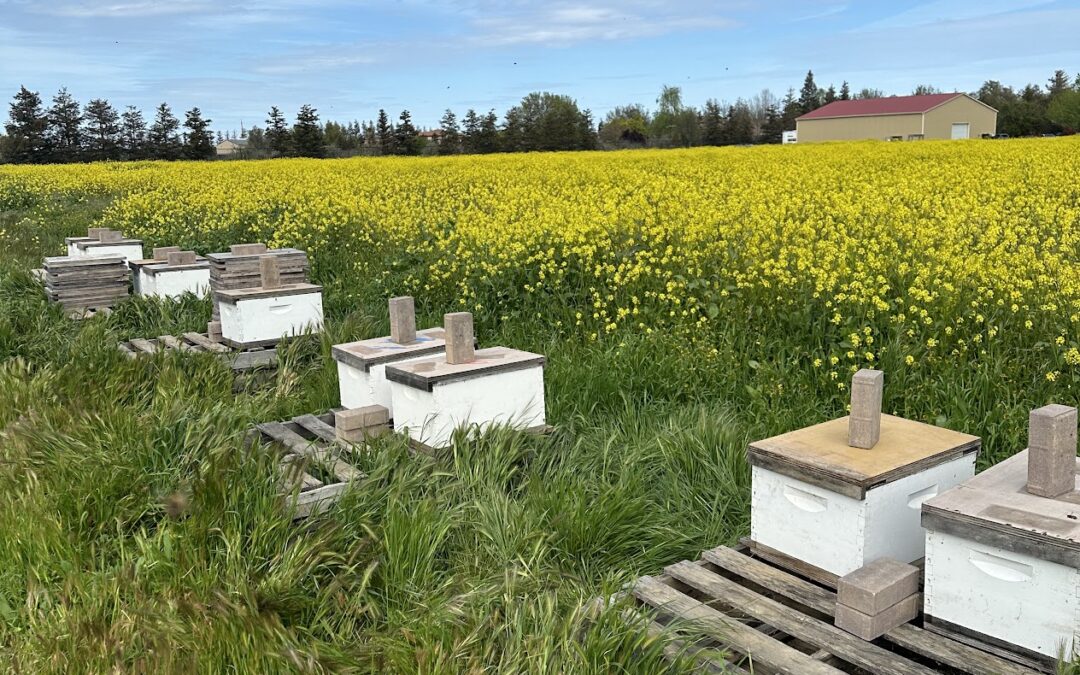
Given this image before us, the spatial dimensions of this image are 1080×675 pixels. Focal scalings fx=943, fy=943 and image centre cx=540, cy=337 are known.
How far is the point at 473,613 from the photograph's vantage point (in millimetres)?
3160

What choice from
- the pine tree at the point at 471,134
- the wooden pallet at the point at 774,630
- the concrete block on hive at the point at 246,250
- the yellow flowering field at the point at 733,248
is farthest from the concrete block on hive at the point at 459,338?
the pine tree at the point at 471,134

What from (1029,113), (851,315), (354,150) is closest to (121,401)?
(851,315)

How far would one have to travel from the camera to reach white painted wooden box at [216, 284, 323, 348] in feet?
22.5

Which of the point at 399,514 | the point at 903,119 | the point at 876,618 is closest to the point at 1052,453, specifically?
the point at 876,618

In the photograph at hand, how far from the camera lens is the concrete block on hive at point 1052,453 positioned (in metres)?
2.82

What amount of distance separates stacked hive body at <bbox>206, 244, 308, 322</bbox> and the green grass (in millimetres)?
1245

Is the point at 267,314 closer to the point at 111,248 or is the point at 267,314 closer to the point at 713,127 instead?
the point at 111,248

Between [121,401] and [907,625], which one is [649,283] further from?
[907,625]

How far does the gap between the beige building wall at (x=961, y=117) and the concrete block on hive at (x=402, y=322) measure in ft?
214

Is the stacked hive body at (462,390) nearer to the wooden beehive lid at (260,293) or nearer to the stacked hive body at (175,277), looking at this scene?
the wooden beehive lid at (260,293)

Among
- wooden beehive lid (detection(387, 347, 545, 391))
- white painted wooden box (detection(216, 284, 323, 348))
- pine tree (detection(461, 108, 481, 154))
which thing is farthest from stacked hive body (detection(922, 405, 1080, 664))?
pine tree (detection(461, 108, 481, 154))

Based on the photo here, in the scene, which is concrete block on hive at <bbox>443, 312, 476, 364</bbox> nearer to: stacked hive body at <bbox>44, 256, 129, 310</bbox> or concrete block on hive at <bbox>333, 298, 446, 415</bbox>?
concrete block on hive at <bbox>333, 298, 446, 415</bbox>

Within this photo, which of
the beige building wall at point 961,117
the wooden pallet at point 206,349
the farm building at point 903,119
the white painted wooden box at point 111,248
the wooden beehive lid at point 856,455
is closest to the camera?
the wooden beehive lid at point 856,455

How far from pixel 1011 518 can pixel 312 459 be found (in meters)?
3.11
